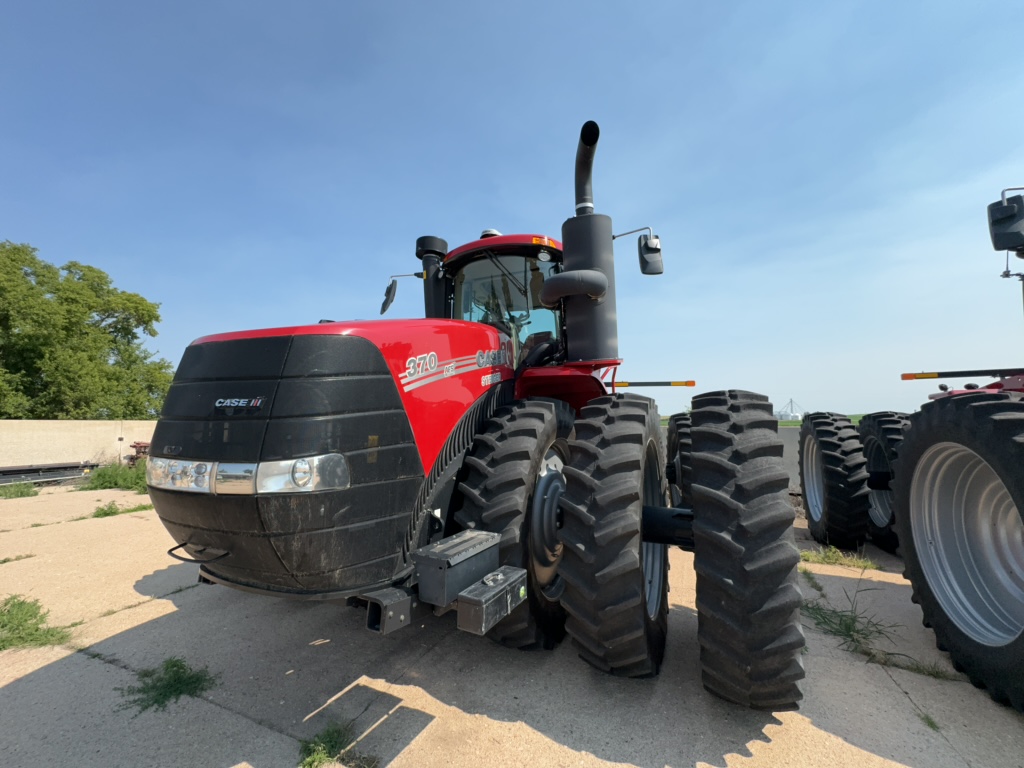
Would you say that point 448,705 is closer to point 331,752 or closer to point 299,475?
point 331,752

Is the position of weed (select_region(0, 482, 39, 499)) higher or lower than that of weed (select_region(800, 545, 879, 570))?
higher

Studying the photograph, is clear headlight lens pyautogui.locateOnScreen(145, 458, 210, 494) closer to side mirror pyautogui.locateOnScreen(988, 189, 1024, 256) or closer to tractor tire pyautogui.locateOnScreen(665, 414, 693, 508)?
tractor tire pyautogui.locateOnScreen(665, 414, 693, 508)

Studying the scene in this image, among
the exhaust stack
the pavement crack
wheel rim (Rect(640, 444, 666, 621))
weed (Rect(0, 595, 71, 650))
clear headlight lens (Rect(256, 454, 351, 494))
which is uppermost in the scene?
the exhaust stack

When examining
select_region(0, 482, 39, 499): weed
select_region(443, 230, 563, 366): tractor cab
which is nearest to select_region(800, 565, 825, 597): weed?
select_region(443, 230, 563, 366): tractor cab

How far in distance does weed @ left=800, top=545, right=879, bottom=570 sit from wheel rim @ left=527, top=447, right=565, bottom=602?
2861 millimetres

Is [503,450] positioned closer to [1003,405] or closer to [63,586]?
[1003,405]

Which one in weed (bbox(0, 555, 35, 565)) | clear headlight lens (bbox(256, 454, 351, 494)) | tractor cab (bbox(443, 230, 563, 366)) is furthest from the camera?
weed (bbox(0, 555, 35, 565))

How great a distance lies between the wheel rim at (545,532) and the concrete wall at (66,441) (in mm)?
14883

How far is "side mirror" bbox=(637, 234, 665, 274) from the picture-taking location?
10.3 feet

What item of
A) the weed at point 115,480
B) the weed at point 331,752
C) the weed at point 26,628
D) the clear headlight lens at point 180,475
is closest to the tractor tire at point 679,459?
the weed at point 331,752

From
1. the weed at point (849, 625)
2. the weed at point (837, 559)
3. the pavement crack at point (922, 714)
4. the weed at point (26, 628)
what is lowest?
the weed at point (837, 559)

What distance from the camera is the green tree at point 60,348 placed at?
22.7m

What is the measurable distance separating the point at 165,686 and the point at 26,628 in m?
1.64

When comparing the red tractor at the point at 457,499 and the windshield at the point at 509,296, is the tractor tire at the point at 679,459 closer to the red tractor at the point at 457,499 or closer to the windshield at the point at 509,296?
the windshield at the point at 509,296
